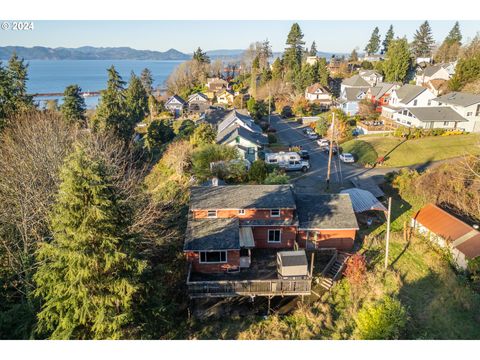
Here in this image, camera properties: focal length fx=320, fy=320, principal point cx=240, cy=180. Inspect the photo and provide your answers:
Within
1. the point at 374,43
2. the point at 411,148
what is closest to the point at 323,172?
the point at 411,148

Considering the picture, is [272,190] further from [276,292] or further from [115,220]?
[115,220]

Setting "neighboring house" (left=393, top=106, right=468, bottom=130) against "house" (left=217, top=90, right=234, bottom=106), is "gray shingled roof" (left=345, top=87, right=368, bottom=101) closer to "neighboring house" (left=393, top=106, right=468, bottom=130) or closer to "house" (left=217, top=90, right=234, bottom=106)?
"neighboring house" (left=393, top=106, right=468, bottom=130)

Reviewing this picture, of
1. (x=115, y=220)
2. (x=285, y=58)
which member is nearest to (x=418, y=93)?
(x=285, y=58)

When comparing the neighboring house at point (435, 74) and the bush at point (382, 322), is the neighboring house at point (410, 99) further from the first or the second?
the bush at point (382, 322)

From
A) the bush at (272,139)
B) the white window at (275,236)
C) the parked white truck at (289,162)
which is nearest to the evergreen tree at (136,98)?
the bush at (272,139)

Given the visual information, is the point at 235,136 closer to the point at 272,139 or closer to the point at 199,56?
the point at 272,139
